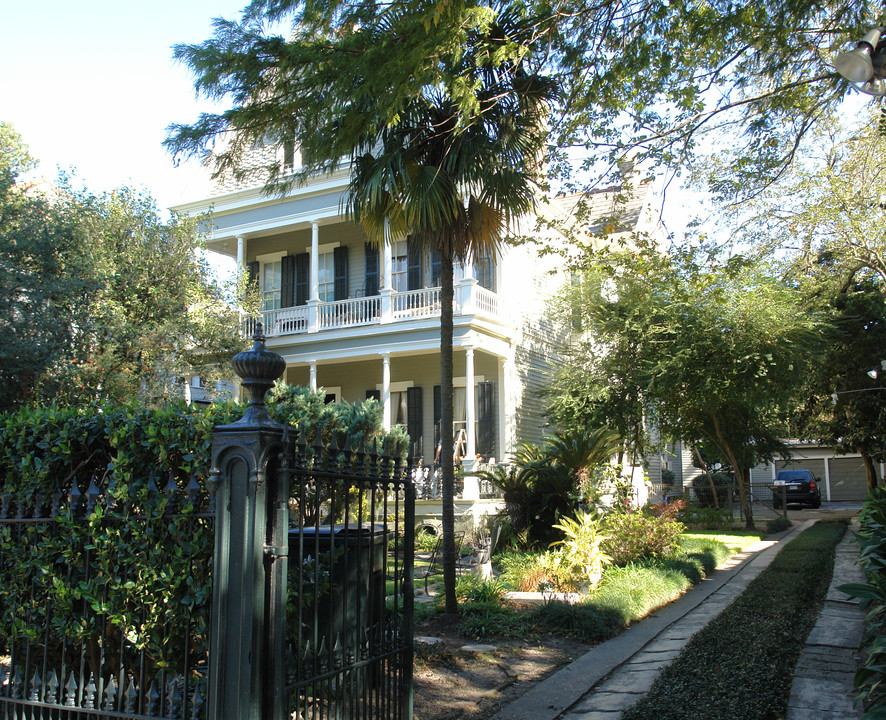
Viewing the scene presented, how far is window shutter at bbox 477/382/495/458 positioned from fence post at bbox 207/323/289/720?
16.1 meters

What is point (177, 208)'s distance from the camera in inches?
865

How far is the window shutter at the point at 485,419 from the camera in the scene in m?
19.5

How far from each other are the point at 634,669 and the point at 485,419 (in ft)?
43.6

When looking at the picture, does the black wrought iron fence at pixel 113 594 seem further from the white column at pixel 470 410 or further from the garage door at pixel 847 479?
the garage door at pixel 847 479

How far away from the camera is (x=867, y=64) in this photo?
6094 millimetres

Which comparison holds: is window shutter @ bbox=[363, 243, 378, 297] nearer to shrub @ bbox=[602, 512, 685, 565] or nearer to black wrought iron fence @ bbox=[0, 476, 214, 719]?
shrub @ bbox=[602, 512, 685, 565]

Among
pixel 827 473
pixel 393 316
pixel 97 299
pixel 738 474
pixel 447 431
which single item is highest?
pixel 393 316

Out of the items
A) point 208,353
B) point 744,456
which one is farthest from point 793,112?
point 744,456

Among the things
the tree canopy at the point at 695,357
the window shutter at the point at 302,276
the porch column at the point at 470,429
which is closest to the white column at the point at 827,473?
the tree canopy at the point at 695,357

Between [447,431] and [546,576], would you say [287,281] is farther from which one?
[546,576]

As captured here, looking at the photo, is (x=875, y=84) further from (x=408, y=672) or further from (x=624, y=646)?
(x=408, y=672)

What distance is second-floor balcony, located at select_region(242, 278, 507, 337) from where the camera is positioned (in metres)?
18.4

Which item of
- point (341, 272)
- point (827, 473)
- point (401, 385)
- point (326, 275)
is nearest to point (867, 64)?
point (401, 385)

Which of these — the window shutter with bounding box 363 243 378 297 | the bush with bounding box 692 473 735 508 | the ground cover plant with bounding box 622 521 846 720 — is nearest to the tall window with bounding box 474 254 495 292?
the window shutter with bounding box 363 243 378 297
